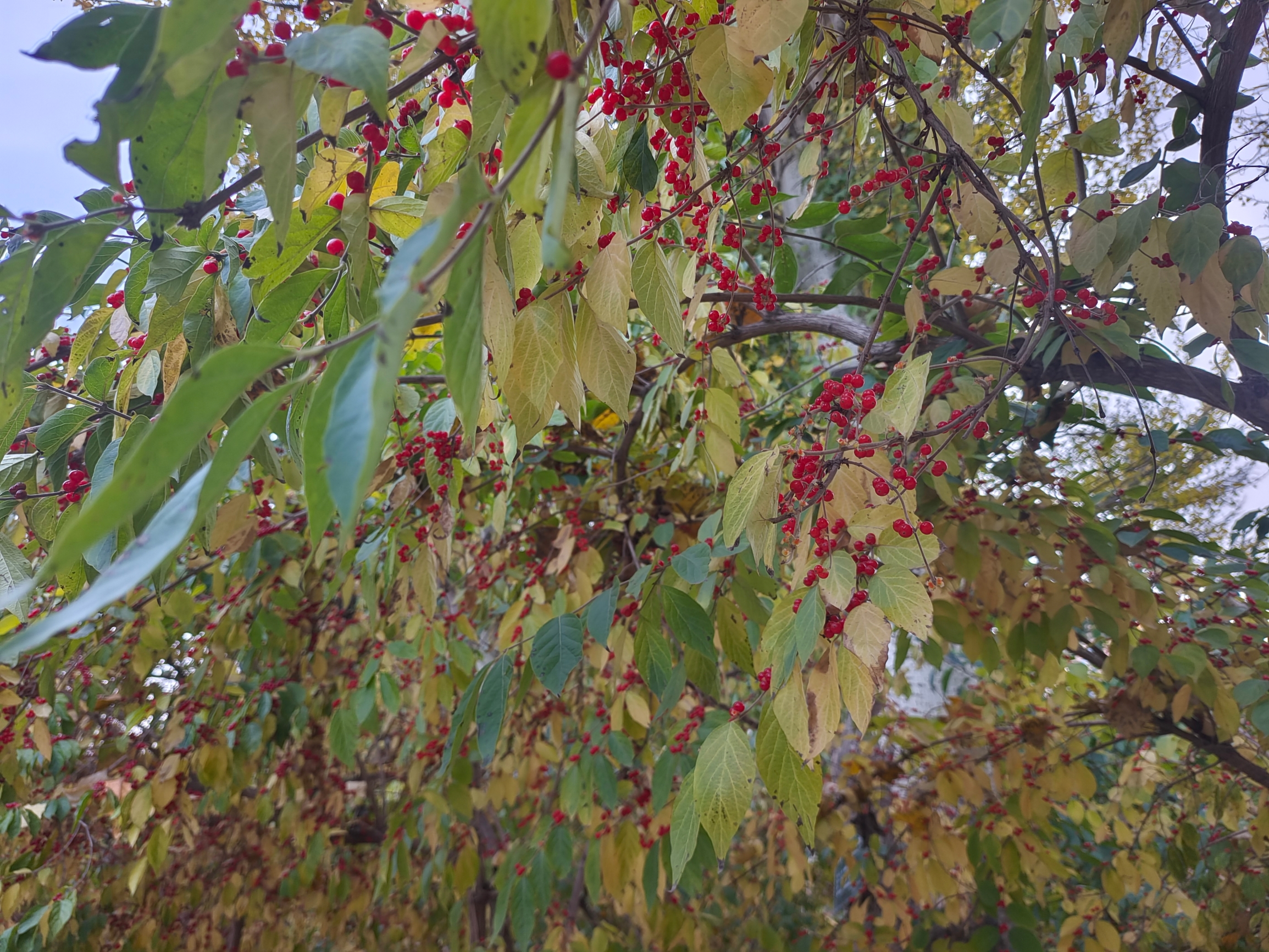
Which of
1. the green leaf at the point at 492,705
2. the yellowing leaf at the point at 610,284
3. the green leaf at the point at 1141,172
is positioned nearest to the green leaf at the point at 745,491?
the yellowing leaf at the point at 610,284

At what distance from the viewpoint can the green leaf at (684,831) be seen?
0.68 meters

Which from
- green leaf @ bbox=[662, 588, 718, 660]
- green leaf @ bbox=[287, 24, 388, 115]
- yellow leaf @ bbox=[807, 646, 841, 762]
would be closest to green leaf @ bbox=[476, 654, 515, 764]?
green leaf @ bbox=[662, 588, 718, 660]

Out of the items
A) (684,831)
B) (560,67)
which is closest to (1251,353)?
(684,831)

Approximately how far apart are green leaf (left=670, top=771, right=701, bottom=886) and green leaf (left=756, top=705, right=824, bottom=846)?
75 mm

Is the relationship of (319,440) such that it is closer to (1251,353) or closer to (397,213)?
(397,213)

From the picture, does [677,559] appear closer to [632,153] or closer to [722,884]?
[632,153]

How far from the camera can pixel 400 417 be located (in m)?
1.52

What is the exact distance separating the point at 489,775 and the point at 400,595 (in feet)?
2.18

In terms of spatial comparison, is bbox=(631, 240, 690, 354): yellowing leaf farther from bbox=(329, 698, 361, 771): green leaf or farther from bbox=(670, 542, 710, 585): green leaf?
bbox=(329, 698, 361, 771): green leaf

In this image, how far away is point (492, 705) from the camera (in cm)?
103

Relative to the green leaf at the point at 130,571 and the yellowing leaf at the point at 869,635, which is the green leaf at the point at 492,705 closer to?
the yellowing leaf at the point at 869,635

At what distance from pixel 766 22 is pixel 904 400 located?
0.38 m

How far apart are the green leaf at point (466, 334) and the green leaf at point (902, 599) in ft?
1.50

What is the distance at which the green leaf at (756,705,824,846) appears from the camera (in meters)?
0.67
